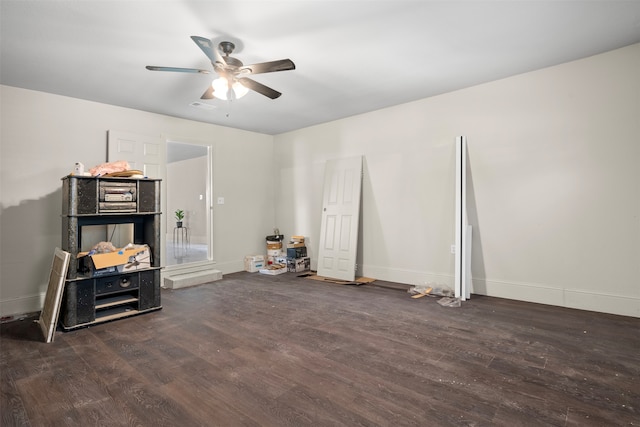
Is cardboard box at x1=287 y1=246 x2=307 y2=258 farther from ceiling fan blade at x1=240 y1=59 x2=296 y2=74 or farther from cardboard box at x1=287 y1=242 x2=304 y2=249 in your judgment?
ceiling fan blade at x1=240 y1=59 x2=296 y2=74

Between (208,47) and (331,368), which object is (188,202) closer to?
(208,47)

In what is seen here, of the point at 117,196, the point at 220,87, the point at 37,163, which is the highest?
the point at 220,87

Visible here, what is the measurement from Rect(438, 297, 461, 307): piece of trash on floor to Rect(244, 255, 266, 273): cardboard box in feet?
10.5

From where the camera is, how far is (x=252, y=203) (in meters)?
6.20

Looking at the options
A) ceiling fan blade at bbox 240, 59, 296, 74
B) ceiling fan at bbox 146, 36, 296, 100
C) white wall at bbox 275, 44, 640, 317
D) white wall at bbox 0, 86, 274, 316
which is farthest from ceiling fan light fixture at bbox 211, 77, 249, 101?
white wall at bbox 275, 44, 640, 317

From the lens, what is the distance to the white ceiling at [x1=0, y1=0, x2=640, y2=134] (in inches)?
95.6

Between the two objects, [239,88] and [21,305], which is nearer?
[239,88]

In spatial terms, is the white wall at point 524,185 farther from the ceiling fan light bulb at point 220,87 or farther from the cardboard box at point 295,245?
the ceiling fan light bulb at point 220,87

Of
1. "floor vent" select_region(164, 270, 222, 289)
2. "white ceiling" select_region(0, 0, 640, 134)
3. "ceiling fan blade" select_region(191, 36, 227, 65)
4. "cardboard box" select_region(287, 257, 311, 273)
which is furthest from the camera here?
"cardboard box" select_region(287, 257, 311, 273)

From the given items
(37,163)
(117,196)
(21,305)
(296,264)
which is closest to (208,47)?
(117,196)

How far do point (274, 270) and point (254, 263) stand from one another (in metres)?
0.47

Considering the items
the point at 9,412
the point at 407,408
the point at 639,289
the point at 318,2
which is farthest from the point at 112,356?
the point at 639,289

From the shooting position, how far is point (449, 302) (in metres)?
3.79

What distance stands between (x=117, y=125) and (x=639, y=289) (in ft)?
21.1
